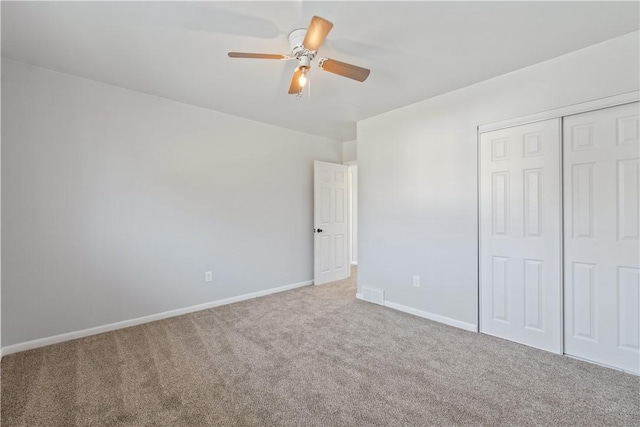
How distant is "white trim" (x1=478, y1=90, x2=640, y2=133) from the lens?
2.10m

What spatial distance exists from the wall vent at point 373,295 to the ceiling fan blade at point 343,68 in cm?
263

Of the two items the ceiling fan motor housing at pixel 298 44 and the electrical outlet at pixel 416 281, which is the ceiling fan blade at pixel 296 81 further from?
the electrical outlet at pixel 416 281

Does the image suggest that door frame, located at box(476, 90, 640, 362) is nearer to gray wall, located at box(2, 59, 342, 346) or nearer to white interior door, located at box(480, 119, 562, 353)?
white interior door, located at box(480, 119, 562, 353)

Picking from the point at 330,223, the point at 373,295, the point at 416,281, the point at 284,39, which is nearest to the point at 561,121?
the point at 416,281

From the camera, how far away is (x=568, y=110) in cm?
234

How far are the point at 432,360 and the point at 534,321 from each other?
1.05 meters

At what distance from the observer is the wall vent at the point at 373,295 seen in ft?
12.1

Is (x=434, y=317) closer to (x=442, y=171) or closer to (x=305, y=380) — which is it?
(x=442, y=171)

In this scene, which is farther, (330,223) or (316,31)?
(330,223)

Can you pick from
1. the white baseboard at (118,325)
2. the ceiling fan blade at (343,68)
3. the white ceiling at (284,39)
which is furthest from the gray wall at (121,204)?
the ceiling fan blade at (343,68)

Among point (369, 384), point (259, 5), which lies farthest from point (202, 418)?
point (259, 5)

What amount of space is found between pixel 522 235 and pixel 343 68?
85.1 inches

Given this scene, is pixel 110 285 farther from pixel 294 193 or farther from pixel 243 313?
pixel 294 193

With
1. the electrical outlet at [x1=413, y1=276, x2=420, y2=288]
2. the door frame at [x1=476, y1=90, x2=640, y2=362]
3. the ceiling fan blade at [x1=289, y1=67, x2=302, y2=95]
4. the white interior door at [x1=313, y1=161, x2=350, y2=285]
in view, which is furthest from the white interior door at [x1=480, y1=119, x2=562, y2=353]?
the white interior door at [x1=313, y1=161, x2=350, y2=285]
